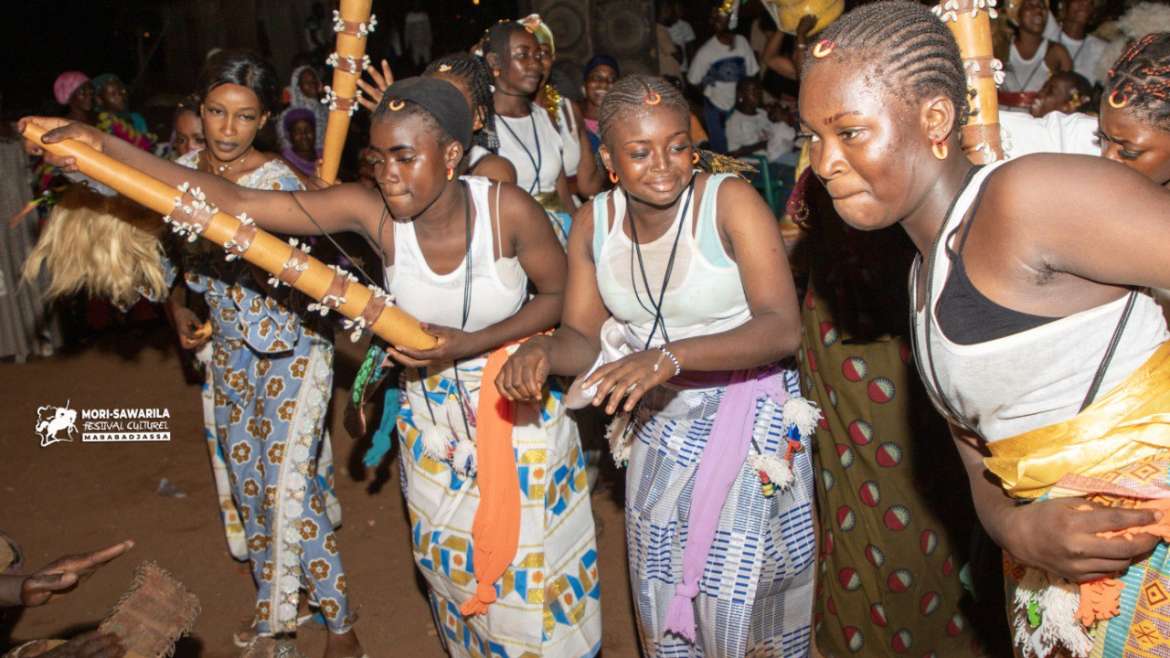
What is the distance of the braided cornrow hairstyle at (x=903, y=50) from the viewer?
1.80 meters

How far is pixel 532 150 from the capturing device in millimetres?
4977

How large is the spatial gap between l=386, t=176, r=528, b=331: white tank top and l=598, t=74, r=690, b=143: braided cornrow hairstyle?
1.82ft

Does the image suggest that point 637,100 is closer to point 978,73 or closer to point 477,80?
point 978,73

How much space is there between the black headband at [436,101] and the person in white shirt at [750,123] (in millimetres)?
6361

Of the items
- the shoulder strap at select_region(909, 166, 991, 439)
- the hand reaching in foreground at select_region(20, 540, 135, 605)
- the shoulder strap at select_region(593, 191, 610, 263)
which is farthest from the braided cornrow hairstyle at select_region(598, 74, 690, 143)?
the hand reaching in foreground at select_region(20, 540, 135, 605)

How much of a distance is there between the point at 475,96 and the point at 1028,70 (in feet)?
15.3

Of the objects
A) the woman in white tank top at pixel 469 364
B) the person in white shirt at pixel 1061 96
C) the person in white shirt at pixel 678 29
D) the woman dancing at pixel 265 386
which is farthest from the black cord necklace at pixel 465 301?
the person in white shirt at pixel 678 29

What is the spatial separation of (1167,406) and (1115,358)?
12 centimetres

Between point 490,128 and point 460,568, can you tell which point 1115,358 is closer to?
point 460,568

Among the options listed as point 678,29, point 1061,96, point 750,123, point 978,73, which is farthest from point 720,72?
point 978,73

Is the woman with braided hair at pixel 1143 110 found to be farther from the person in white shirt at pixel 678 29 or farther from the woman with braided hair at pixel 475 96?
the person in white shirt at pixel 678 29

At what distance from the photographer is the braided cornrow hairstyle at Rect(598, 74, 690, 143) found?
2.70 m

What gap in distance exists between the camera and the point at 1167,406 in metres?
1.73

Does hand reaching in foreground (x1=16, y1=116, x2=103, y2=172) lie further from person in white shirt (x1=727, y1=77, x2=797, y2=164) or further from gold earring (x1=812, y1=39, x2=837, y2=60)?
person in white shirt (x1=727, y1=77, x2=797, y2=164)
